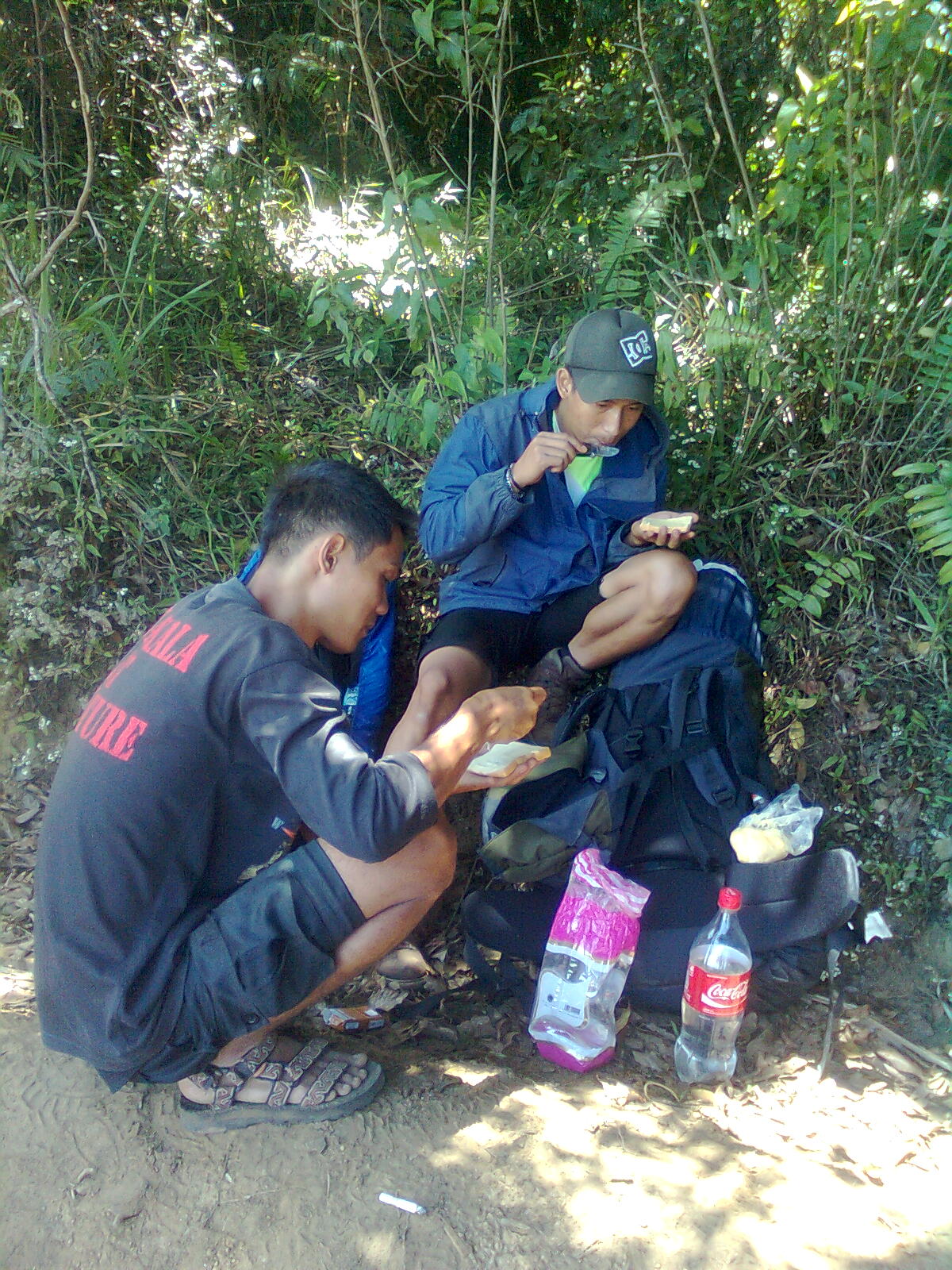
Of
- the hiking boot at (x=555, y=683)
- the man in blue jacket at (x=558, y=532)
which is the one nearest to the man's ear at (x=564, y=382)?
the man in blue jacket at (x=558, y=532)

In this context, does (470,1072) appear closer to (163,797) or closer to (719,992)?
(719,992)

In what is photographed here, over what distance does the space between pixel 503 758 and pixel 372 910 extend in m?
0.53

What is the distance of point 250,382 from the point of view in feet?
13.2

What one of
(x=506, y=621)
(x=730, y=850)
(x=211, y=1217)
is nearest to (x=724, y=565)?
(x=506, y=621)

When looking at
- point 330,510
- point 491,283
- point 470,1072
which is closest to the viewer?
point 330,510

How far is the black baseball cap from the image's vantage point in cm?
290

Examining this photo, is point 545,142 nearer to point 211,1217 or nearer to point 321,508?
point 321,508

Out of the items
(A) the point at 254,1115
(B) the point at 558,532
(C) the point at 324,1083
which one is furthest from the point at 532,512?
(A) the point at 254,1115

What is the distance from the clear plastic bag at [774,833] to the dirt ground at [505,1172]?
1.81 ft

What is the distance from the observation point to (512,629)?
3189 mm

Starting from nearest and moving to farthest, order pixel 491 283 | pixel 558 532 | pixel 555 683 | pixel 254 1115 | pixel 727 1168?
pixel 727 1168 < pixel 254 1115 < pixel 555 683 < pixel 558 532 < pixel 491 283

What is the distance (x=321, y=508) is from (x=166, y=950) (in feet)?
3.56

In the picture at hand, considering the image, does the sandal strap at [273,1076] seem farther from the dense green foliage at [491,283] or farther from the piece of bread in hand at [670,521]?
the piece of bread in hand at [670,521]

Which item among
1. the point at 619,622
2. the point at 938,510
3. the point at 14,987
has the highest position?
the point at 938,510
